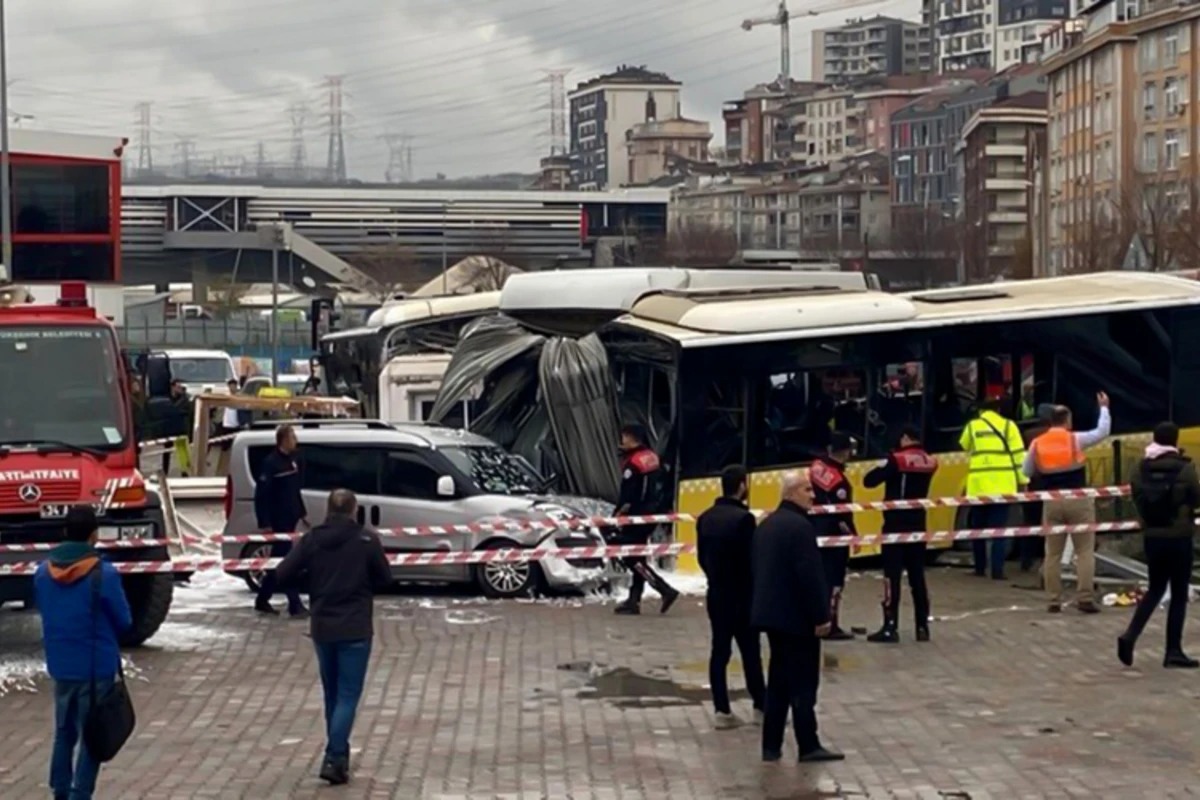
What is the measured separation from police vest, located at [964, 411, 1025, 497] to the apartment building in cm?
5037

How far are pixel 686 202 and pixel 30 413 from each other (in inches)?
5989

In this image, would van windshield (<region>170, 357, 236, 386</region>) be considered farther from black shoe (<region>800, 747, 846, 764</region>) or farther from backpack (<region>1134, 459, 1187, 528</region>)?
black shoe (<region>800, 747, 846, 764</region>)

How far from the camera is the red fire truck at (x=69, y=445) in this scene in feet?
55.1

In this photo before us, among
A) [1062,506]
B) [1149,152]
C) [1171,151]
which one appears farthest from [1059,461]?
[1149,152]

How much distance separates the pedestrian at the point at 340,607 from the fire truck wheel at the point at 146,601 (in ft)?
18.7

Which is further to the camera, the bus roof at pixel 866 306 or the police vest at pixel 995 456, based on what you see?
the bus roof at pixel 866 306

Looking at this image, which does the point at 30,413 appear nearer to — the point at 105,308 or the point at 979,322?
the point at 105,308

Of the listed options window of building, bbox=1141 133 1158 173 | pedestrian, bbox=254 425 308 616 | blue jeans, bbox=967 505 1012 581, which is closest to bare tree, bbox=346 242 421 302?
window of building, bbox=1141 133 1158 173

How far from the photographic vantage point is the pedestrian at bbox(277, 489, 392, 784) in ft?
38.4

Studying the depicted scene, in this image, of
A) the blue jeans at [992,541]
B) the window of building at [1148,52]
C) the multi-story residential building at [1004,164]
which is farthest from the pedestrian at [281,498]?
the multi-story residential building at [1004,164]

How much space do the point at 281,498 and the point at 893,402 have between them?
6.63 meters

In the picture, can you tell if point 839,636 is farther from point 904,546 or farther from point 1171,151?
point 1171,151

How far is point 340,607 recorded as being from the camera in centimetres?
1179

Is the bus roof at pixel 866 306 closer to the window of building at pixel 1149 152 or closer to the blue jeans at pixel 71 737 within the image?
the blue jeans at pixel 71 737
